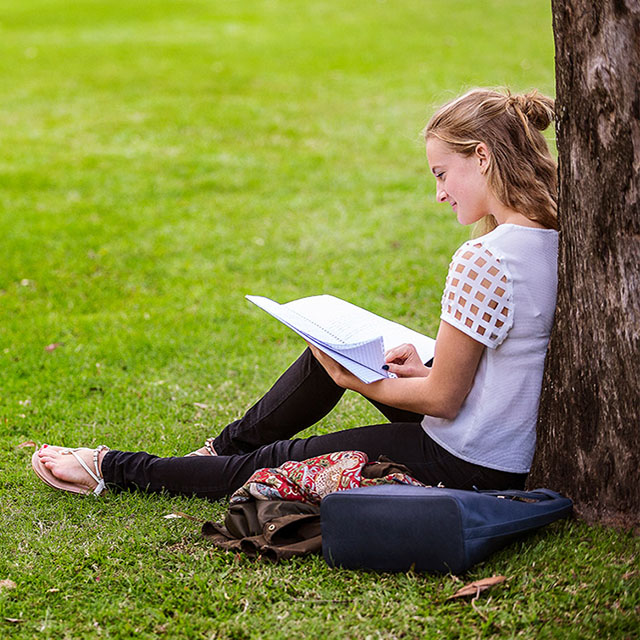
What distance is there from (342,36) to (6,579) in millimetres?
15322

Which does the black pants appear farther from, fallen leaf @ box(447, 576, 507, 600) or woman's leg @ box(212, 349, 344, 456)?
fallen leaf @ box(447, 576, 507, 600)

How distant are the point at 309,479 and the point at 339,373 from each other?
38cm

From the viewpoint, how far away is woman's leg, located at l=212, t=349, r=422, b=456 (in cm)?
361

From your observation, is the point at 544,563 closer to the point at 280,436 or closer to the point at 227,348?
the point at 280,436

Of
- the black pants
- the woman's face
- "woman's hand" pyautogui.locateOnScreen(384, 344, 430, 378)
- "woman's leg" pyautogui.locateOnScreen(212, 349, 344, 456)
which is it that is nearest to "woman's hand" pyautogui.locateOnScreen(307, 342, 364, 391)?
"woman's hand" pyautogui.locateOnScreen(384, 344, 430, 378)

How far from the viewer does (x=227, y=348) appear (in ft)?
18.8

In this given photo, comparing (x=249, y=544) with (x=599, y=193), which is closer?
(x=599, y=193)

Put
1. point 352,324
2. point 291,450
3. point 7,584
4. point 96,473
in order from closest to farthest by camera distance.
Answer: point 7,584 → point 352,324 → point 291,450 → point 96,473

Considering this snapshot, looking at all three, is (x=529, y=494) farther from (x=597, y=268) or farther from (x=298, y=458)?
(x=298, y=458)

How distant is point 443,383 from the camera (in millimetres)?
2928

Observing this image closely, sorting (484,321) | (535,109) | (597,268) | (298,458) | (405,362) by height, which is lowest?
(298,458)

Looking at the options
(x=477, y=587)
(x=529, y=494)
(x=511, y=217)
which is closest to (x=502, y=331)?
(x=511, y=217)

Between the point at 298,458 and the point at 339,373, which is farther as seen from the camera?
the point at 298,458

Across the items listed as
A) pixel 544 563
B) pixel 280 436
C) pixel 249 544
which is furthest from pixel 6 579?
pixel 544 563
